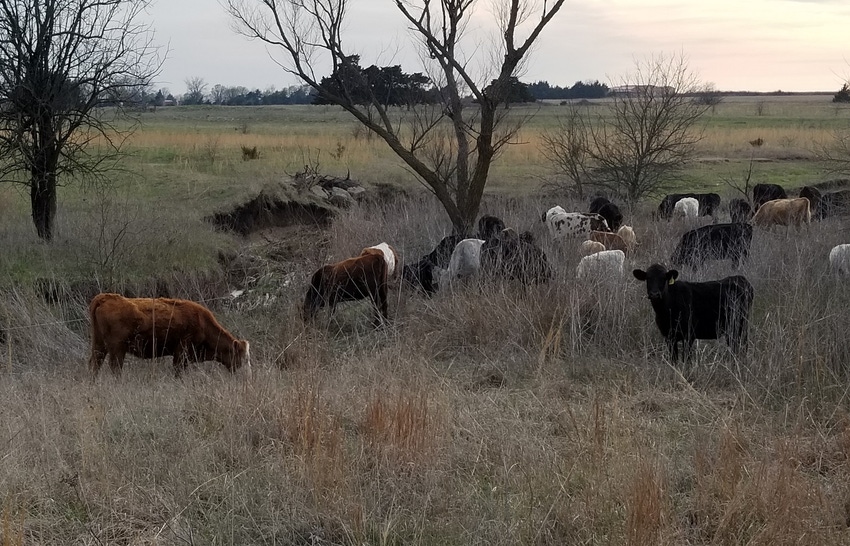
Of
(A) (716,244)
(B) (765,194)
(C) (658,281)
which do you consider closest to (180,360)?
(C) (658,281)

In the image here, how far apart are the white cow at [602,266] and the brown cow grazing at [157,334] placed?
14.0ft

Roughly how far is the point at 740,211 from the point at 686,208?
1.17 m

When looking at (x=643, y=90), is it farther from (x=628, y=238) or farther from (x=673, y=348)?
(x=673, y=348)

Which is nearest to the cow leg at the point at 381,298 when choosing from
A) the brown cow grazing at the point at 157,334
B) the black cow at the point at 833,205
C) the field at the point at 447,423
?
the field at the point at 447,423

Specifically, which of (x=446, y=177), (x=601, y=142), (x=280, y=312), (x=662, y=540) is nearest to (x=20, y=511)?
(x=662, y=540)

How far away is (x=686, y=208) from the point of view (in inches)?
760

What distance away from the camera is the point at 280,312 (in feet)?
38.7

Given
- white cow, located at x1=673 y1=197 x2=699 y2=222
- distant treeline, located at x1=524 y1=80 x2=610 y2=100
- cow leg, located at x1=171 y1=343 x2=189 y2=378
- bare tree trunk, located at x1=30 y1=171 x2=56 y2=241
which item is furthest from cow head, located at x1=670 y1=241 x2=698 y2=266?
distant treeline, located at x1=524 y1=80 x2=610 y2=100

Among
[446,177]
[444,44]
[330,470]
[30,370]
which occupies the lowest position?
[30,370]

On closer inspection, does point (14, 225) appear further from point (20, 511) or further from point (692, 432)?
point (692, 432)

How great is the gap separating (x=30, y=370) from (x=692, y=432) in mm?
6735

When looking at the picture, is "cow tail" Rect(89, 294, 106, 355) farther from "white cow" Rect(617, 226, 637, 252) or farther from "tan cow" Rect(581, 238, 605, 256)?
"white cow" Rect(617, 226, 637, 252)

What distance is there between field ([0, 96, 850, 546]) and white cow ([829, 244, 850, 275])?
0.35m

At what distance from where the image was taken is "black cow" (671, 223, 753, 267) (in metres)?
12.6
